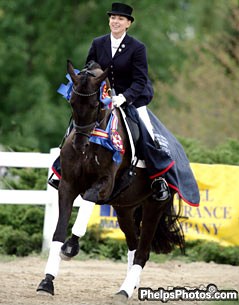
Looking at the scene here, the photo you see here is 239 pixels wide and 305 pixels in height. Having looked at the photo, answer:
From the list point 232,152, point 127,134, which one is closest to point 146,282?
point 127,134

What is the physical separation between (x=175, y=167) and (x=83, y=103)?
6.49 feet

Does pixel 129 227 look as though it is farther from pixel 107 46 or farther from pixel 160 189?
pixel 107 46

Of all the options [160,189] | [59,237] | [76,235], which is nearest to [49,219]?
[160,189]

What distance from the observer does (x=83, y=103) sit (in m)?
7.76

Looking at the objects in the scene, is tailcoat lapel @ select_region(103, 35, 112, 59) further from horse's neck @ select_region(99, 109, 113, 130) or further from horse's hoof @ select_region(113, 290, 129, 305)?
horse's hoof @ select_region(113, 290, 129, 305)

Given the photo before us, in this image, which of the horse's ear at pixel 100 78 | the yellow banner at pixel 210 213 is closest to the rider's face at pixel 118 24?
the horse's ear at pixel 100 78

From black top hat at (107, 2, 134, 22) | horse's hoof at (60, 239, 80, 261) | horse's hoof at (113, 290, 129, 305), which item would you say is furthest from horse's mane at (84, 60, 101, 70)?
horse's hoof at (113, 290, 129, 305)

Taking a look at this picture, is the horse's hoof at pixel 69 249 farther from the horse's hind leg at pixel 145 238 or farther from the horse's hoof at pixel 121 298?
the horse's hind leg at pixel 145 238

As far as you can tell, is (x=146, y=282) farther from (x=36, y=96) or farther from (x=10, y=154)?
(x=36, y=96)

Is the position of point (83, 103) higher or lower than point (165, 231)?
higher

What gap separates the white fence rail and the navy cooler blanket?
2872mm

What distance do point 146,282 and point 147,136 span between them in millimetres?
2033

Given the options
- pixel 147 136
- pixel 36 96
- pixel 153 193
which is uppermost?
pixel 147 136

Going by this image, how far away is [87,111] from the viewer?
7.79m
